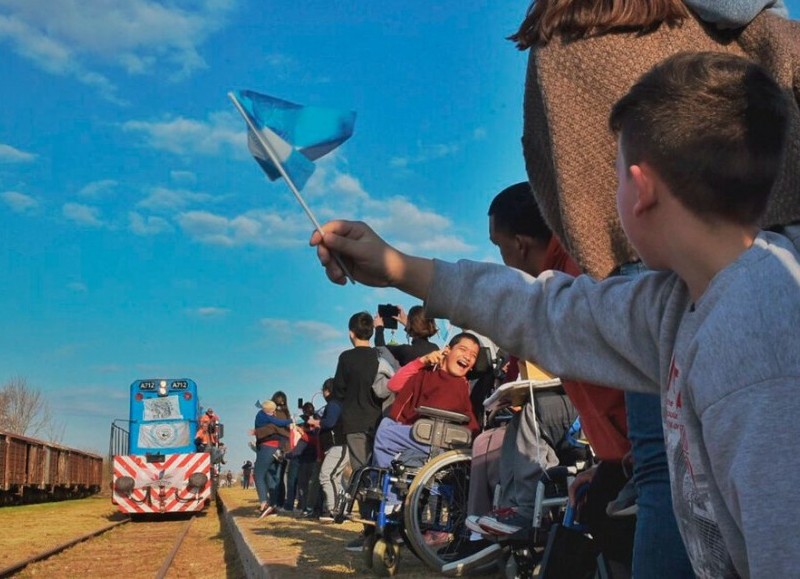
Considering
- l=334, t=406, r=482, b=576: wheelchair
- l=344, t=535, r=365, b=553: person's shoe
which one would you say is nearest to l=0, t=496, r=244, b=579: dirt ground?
l=344, t=535, r=365, b=553: person's shoe

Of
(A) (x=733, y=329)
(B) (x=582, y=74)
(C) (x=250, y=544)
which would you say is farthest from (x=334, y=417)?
(A) (x=733, y=329)

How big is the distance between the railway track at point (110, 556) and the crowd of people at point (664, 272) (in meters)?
6.97

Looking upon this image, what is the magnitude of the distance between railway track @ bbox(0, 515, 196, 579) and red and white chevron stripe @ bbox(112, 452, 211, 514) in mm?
2492

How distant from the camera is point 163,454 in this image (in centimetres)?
1805

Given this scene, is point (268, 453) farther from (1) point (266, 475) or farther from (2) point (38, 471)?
(2) point (38, 471)

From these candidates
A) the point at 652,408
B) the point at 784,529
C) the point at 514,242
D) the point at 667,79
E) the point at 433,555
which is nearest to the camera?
the point at 784,529

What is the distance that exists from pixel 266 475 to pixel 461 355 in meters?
8.08

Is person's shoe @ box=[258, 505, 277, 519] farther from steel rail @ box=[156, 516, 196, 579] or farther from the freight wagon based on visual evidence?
the freight wagon

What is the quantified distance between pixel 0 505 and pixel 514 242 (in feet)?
64.1

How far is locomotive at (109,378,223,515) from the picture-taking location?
16953 millimetres

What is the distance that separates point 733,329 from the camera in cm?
102

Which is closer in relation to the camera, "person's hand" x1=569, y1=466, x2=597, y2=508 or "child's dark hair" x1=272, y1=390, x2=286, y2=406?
"person's hand" x1=569, y1=466, x2=597, y2=508

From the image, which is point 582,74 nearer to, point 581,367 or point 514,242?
point 581,367

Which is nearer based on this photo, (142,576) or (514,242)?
(514,242)
